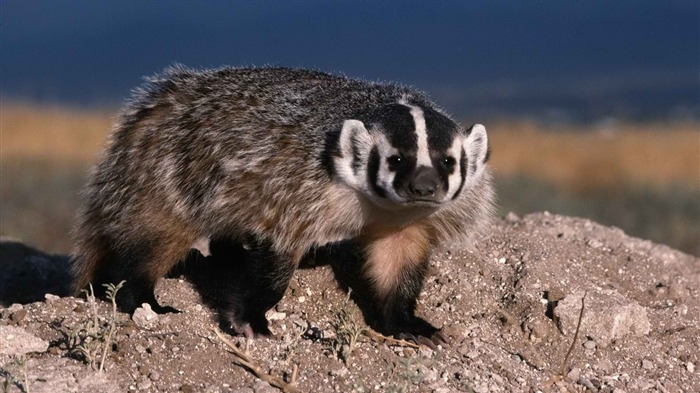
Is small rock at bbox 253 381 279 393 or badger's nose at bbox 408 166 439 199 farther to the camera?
badger's nose at bbox 408 166 439 199

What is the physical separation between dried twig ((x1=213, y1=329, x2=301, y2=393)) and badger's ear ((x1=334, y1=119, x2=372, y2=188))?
100 cm

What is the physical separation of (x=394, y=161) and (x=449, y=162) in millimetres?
273

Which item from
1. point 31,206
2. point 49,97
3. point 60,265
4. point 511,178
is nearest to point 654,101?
point 49,97

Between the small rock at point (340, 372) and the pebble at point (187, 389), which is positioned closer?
the pebble at point (187, 389)

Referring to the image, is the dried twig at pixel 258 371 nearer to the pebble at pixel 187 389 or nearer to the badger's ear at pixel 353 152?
the pebble at pixel 187 389

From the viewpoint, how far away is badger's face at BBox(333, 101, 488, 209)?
526 centimetres

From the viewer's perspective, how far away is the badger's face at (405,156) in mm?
5258

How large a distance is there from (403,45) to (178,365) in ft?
388

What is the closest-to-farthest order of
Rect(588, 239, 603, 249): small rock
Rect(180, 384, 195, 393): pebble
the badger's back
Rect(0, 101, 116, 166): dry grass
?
Rect(180, 384, 195, 393): pebble → the badger's back → Rect(588, 239, 603, 249): small rock → Rect(0, 101, 116, 166): dry grass

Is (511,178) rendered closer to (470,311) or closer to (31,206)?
(31,206)

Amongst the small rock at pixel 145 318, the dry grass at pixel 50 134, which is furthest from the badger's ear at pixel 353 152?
the dry grass at pixel 50 134

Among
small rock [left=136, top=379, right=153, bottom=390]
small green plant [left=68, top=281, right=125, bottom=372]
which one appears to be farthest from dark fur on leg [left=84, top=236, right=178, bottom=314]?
small rock [left=136, top=379, right=153, bottom=390]

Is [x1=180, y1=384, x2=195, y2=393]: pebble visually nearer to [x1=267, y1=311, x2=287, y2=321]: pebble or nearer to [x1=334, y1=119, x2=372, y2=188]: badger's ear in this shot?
[x1=267, y1=311, x2=287, y2=321]: pebble

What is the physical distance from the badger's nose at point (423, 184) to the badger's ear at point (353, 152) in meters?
0.36
